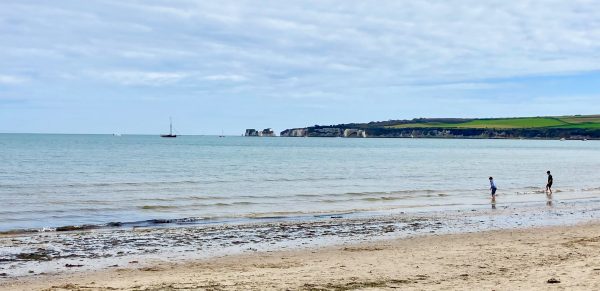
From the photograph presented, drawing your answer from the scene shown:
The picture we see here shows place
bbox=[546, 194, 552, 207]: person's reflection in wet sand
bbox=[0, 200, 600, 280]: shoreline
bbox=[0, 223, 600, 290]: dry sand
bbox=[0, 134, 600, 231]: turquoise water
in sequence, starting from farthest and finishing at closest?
1. bbox=[546, 194, 552, 207]: person's reflection in wet sand
2. bbox=[0, 134, 600, 231]: turquoise water
3. bbox=[0, 200, 600, 280]: shoreline
4. bbox=[0, 223, 600, 290]: dry sand

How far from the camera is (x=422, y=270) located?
551 inches

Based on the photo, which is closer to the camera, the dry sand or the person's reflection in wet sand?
the dry sand

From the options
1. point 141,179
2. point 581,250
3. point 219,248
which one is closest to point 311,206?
point 219,248

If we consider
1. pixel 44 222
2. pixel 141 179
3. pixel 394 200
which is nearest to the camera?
pixel 44 222

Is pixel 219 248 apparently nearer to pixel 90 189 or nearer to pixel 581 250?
pixel 581 250

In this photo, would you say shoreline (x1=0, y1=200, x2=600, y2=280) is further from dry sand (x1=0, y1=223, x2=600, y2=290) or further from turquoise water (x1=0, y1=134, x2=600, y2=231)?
turquoise water (x1=0, y1=134, x2=600, y2=231)

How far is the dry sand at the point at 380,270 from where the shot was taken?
12289 mm

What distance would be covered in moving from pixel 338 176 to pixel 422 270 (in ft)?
124

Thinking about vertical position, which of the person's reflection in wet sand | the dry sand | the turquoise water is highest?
the dry sand

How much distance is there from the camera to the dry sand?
1229 cm

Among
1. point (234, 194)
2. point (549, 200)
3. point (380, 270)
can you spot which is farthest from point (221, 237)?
point (549, 200)

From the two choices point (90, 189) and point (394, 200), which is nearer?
point (394, 200)

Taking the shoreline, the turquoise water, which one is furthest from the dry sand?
the turquoise water

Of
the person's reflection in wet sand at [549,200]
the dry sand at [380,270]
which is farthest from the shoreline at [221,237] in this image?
the person's reflection in wet sand at [549,200]
